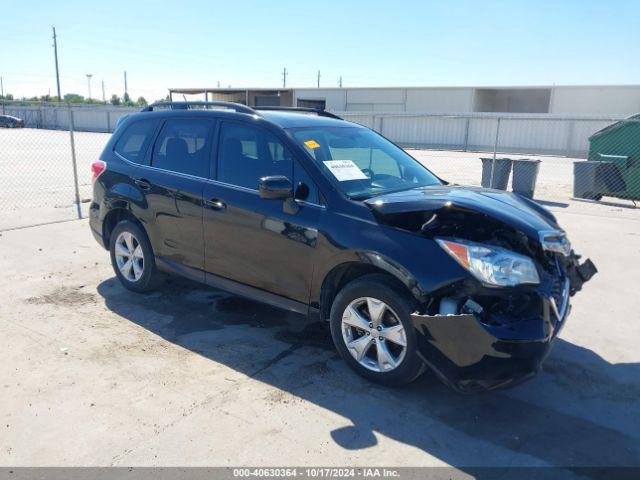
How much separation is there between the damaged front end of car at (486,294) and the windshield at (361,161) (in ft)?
1.59

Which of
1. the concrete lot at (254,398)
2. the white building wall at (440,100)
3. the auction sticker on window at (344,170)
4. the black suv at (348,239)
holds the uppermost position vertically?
the white building wall at (440,100)

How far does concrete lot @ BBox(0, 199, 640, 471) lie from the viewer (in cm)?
305

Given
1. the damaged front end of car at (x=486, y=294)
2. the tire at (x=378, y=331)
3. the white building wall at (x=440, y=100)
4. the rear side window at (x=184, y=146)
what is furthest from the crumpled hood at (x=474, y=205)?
the white building wall at (x=440, y=100)

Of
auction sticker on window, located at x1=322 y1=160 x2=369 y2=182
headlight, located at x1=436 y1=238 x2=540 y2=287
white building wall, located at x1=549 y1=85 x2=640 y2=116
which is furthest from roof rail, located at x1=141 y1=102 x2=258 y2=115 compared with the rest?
white building wall, located at x1=549 y1=85 x2=640 y2=116

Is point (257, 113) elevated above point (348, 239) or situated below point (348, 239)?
above

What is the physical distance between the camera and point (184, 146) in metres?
4.98

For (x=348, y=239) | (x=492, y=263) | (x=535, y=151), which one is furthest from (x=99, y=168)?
(x=535, y=151)

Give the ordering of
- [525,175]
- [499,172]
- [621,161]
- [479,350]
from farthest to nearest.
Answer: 1. [499,172]
2. [525,175]
3. [621,161]
4. [479,350]

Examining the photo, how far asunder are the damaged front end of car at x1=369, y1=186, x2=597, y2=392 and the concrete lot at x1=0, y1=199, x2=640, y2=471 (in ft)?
1.40

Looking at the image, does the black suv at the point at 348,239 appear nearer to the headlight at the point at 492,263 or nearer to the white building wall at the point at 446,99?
the headlight at the point at 492,263

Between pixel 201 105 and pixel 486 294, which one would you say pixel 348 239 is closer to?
pixel 486 294

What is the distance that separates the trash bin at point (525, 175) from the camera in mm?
12156

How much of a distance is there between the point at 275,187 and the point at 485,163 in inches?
393

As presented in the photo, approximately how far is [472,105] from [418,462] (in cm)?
3770
